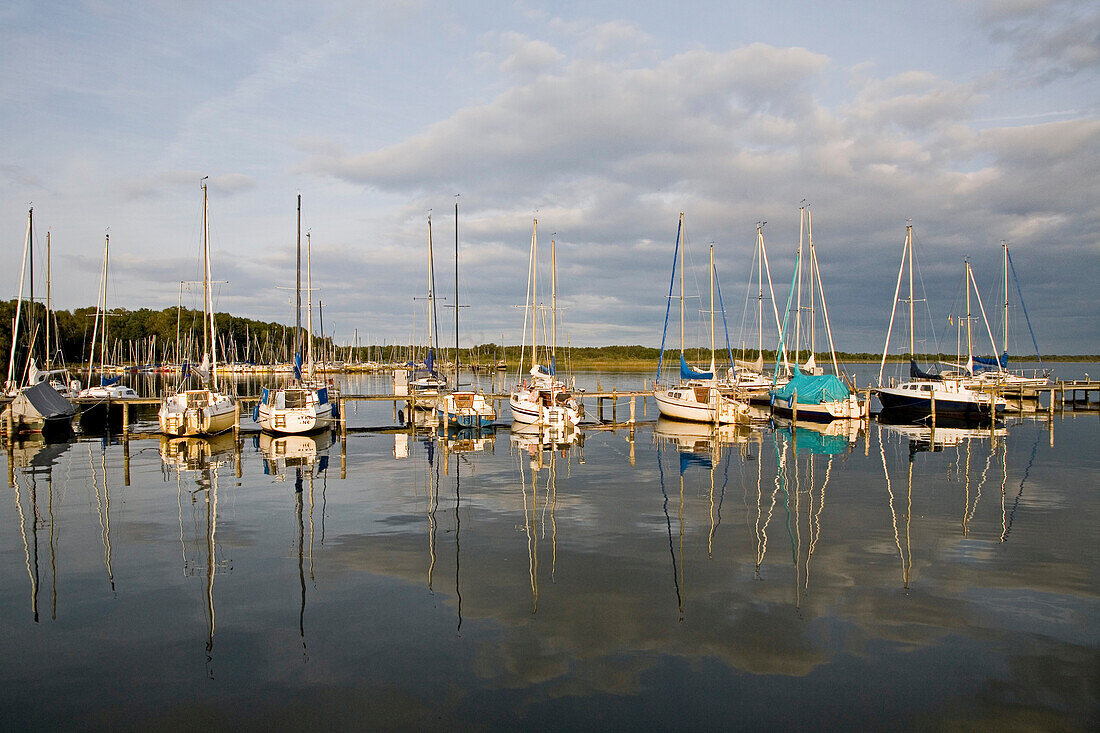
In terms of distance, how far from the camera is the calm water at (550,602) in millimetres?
8953

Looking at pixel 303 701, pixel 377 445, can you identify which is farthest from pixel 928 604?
pixel 377 445

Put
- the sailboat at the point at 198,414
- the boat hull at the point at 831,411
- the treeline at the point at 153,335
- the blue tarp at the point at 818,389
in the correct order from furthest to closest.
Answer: the treeline at the point at 153,335 < the blue tarp at the point at 818,389 < the boat hull at the point at 831,411 < the sailboat at the point at 198,414

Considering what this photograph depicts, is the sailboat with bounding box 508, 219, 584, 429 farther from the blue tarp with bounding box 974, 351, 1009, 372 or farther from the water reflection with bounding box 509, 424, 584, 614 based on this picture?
the blue tarp with bounding box 974, 351, 1009, 372

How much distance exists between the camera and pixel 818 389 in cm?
4681

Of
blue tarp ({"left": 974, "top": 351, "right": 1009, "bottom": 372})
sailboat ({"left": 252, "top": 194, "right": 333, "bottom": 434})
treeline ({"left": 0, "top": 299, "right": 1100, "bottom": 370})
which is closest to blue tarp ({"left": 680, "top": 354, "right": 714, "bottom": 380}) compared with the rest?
sailboat ({"left": 252, "top": 194, "right": 333, "bottom": 434})

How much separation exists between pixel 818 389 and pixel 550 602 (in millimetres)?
38574

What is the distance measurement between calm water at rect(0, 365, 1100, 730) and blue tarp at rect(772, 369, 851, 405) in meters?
21.7

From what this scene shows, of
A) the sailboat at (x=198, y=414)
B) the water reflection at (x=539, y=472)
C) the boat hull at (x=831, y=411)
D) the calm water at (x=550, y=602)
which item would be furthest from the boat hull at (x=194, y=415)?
the boat hull at (x=831, y=411)

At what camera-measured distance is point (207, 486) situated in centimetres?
2372

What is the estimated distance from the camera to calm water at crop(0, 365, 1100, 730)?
8953 millimetres

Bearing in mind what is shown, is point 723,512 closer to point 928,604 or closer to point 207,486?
point 928,604

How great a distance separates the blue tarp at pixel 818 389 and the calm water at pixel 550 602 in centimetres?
2174

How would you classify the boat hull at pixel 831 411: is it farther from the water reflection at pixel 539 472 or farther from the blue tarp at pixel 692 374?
the water reflection at pixel 539 472

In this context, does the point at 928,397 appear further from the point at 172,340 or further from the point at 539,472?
the point at 172,340
